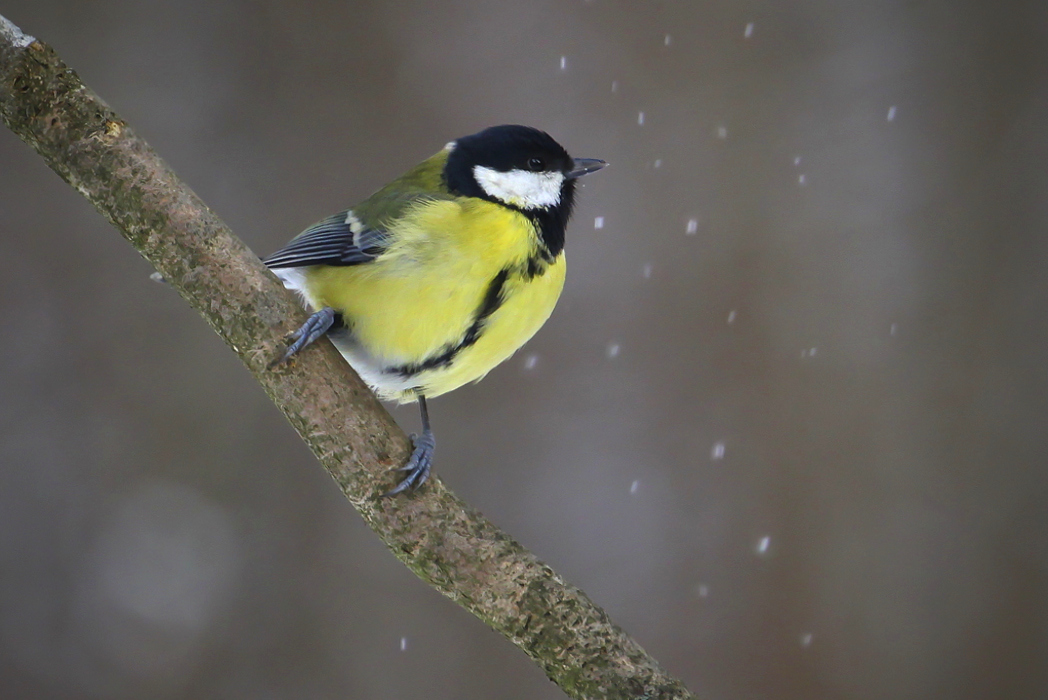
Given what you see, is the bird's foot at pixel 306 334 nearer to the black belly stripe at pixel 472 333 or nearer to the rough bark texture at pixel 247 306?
the rough bark texture at pixel 247 306

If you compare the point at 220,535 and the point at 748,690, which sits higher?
the point at 748,690

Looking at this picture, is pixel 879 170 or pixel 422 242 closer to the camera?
pixel 422 242

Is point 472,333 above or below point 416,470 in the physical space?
above

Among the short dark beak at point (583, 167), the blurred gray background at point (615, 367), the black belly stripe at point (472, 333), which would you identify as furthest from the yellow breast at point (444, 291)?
the blurred gray background at point (615, 367)

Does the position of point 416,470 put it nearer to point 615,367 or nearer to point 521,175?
point 521,175

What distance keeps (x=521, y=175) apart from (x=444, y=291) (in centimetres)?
26

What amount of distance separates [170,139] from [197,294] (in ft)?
5.05

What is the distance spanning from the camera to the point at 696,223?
257 cm

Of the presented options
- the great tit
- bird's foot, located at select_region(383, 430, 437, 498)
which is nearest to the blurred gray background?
the great tit

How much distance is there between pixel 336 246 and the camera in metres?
1.39

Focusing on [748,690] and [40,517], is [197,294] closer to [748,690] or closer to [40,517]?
[40,517]

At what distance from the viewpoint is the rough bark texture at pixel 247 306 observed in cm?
109

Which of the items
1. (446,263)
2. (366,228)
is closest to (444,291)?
(446,263)

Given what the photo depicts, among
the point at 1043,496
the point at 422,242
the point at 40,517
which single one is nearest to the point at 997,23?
the point at 1043,496
